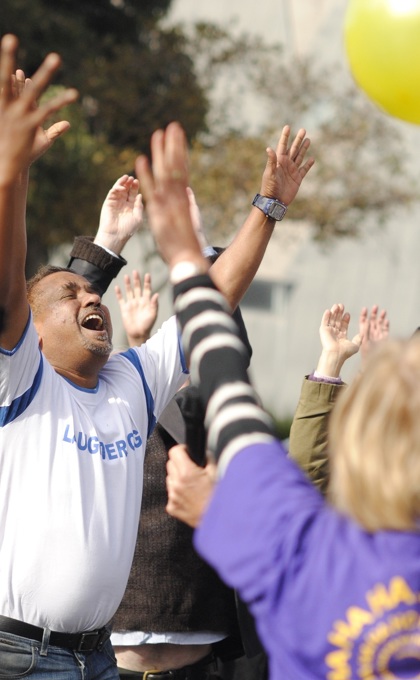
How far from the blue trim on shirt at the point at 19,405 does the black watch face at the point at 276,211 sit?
83cm

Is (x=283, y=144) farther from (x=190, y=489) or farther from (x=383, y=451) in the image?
(x=383, y=451)

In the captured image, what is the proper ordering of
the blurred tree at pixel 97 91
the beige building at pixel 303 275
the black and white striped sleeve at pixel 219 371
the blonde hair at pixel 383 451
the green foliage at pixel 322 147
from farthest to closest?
the beige building at pixel 303 275 < the green foliage at pixel 322 147 < the blurred tree at pixel 97 91 < the black and white striped sleeve at pixel 219 371 < the blonde hair at pixel 383 451

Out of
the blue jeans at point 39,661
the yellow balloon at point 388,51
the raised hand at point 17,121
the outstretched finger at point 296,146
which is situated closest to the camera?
the raised hand at point 17,121

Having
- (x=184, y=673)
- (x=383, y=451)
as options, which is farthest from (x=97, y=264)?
(x=383, y=451)

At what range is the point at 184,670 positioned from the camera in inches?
140

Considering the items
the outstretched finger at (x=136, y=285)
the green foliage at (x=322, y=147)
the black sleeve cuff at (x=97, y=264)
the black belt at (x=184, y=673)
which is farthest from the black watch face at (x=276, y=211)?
the green foliage at (x=322, y=147)

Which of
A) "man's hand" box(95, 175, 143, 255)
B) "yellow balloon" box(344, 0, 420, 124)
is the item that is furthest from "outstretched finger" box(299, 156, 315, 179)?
"man's hand" box(95, 175, 143, 255)

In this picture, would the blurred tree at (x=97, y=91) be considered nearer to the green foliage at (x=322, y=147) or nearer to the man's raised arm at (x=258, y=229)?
the green foliage at (x=322, y=147)

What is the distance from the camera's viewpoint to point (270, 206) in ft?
9.61

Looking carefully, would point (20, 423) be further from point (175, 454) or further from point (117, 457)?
point (175, 454)

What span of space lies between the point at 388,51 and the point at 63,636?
184 cm

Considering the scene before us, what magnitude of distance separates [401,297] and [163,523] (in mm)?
16878

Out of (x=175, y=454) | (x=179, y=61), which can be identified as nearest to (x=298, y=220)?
(x=179, y=61)

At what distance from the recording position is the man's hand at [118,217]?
353 centimetres
